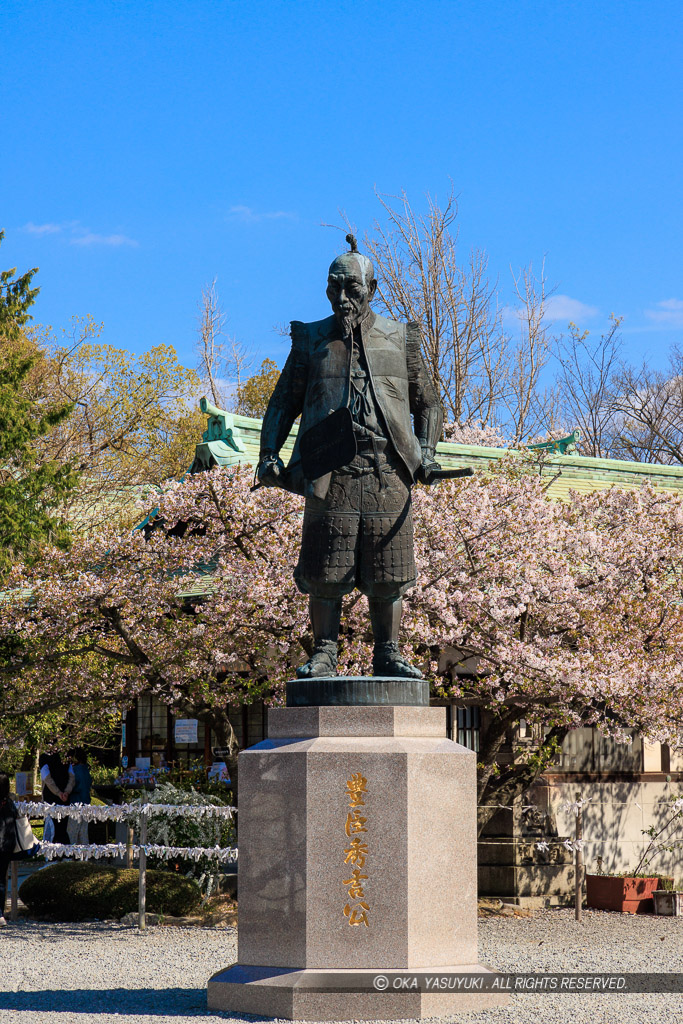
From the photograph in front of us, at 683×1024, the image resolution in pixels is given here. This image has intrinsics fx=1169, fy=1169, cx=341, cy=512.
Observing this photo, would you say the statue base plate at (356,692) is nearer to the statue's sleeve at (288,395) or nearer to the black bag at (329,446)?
the black bag at (329,446)

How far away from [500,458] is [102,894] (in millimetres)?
7911

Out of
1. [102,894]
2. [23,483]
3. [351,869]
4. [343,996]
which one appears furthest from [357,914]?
[23,483]

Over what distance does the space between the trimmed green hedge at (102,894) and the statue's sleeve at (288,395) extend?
252 inches

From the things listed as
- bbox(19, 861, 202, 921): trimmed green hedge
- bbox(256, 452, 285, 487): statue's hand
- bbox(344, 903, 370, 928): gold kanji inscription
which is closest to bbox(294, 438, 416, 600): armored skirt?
bbox(256, 452, 285, 487): statue's hand

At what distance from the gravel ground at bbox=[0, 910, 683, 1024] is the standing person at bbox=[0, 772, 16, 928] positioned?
0.55 metres

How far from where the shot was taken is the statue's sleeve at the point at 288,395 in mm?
7340

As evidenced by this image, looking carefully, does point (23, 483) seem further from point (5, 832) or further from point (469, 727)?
point (469, 727)

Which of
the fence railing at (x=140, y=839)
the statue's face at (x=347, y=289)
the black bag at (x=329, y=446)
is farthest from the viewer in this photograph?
the fence railing at (x=140, y=839)

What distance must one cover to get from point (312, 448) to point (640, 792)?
33.6 ft

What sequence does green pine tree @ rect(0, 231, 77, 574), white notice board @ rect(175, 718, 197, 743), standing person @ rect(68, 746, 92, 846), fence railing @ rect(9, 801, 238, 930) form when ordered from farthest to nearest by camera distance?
1. white notice board @ rect(175, 718, 197, 743)
2. standing person @ rect(68, 746, 92, 846)
3. green pine tree @ rect(0, 231, 77, 574)
4. fence railing @ rect(9, 801, 238, 930)

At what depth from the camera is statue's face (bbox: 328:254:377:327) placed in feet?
23.2

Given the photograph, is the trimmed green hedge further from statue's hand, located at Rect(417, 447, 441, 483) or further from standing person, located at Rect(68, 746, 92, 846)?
statue's hand, located at Rect(417, 447, 441, 483)

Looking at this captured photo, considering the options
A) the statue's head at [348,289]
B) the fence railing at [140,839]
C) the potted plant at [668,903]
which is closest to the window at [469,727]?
the potted plant at [668,903]

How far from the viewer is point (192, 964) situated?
891 centimetres
